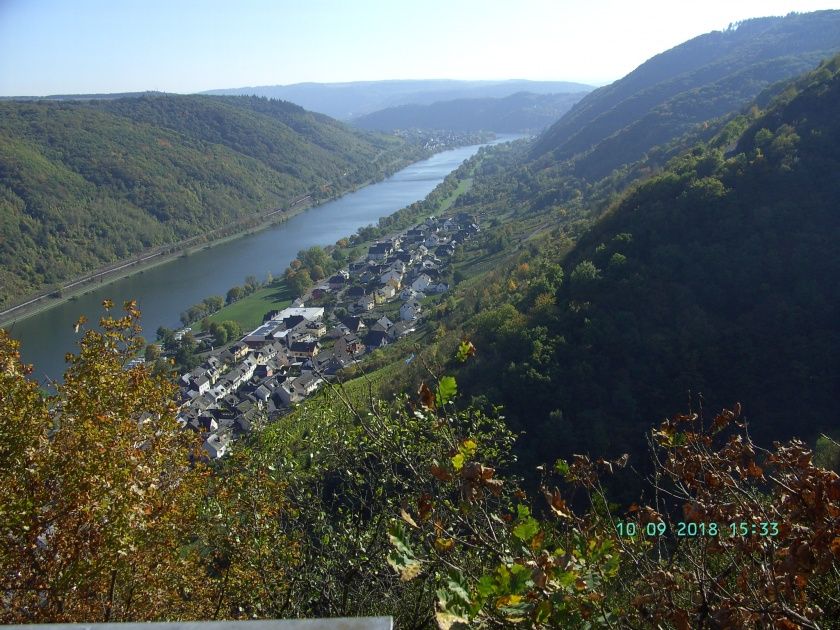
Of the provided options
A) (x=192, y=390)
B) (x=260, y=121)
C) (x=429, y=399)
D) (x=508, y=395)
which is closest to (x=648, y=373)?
(x=508, y=395)

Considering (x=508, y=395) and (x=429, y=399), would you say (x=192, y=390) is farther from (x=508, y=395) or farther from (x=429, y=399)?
→ (x=429, y=399)

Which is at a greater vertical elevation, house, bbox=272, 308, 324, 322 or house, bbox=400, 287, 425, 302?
house, bbox=272, 308, 324, 322

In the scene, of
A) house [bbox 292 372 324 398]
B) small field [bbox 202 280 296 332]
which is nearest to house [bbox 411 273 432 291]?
small field [bbox 202 280 296 332]

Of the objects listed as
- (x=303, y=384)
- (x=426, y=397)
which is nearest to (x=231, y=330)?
(x=303, y=384)
